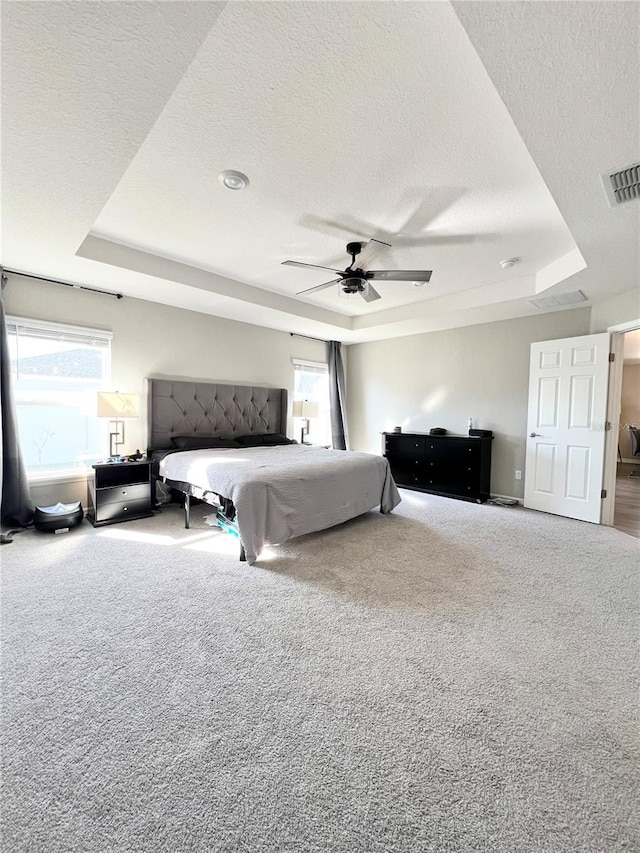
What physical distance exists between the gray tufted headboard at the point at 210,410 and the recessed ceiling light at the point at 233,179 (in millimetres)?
2610

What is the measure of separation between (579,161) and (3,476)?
16.0ft

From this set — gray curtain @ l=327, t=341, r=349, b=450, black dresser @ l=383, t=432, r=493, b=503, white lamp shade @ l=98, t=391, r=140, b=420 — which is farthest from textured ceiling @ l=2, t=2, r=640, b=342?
gray curtain @ l=327, t=341, r=349, b=450

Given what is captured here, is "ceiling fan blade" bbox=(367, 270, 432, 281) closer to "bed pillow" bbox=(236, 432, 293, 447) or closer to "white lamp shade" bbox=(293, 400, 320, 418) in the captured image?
"white lamp shade" bbox=(293, 400, 320, 418)

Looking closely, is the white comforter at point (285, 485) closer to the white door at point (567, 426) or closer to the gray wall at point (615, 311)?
the white door at point (567, 426)

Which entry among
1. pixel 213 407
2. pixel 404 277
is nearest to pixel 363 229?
pixel 404 277

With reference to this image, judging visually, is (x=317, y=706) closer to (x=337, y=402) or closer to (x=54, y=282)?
(x=54, y=282)

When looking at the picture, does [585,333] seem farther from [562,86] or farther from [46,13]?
[46,13]

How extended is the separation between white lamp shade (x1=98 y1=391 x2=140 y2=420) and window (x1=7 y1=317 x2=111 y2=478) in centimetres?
53

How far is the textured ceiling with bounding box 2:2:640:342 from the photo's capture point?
4.06 feet

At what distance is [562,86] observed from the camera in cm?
137

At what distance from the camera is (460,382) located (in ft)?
17.5

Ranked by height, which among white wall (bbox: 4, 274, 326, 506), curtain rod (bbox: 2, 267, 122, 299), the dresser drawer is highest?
curtain rod (bbox: 2, 267, 122, 299)

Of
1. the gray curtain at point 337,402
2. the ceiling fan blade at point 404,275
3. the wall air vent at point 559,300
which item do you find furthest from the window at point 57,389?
the wall air vent at point 559,300

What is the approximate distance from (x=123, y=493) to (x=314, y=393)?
363 cm
